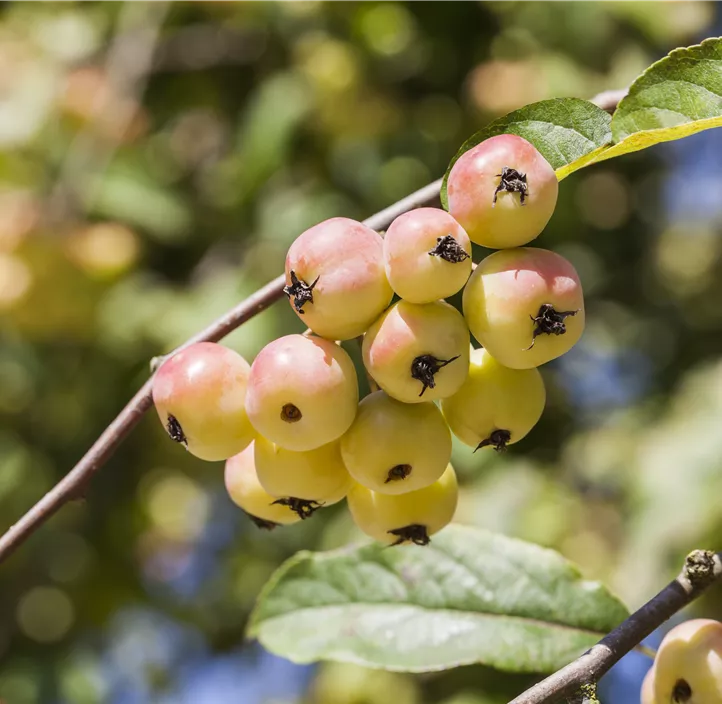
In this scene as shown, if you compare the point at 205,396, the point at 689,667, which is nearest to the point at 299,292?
the point at 205,396

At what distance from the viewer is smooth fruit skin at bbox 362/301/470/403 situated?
85 centimetres

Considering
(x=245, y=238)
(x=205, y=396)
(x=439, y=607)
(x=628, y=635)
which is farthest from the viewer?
(x=245, y=238)

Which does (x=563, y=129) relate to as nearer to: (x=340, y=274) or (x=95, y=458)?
(x=340, y=274)

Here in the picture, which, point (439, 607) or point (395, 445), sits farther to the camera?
point (439, 607)

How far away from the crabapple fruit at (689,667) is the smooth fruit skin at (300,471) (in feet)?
1.27

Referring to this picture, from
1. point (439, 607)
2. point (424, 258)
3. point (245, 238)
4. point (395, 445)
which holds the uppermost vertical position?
point (245, 238)

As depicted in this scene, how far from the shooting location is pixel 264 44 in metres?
→ 3.29

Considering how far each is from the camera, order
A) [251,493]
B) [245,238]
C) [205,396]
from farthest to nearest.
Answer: [245,238] → [251,493] → [205,396]

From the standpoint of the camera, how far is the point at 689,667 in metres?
0.92

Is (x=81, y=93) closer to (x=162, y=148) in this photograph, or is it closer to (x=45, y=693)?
(x=162, y=148)

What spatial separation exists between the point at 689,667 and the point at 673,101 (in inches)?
22.1

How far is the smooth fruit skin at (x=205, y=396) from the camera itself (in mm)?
923

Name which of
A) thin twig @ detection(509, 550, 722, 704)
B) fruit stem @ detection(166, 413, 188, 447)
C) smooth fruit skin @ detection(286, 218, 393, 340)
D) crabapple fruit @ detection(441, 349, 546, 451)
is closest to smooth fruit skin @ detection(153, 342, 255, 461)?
fruit stem @ detection(166, 413, 188, 447)

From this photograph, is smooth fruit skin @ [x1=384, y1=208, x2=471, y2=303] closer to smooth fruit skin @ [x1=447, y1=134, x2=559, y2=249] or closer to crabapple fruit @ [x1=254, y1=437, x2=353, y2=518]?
smooth fruit skin @ [x1=447, y1=134, x2=559, y2=249]
